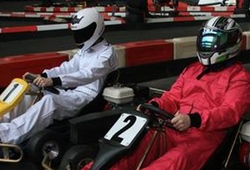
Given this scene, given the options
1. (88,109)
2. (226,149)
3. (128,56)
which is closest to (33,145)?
(88,109)

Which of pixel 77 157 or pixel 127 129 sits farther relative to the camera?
pixel 77 157

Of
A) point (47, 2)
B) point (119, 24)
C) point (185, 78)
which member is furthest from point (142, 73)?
point (47, 2)

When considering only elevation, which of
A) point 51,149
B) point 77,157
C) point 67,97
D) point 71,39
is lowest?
point 71,39

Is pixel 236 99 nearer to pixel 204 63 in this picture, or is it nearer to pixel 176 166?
pixel 204 63

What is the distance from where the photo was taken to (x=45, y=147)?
3080mm

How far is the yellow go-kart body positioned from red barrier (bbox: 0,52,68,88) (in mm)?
752

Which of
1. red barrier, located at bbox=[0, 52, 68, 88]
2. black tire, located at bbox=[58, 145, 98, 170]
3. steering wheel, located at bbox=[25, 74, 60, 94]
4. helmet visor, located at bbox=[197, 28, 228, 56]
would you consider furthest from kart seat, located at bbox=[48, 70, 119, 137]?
helmet visor, located at bbox=[197, 28, 228, 56]

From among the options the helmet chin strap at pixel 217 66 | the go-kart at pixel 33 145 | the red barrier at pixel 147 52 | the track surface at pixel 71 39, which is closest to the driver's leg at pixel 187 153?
the helmet chin strap at pixel 217 66

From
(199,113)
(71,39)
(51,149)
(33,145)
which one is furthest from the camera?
(71,39)

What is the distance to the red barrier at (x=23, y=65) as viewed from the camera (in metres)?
3.97

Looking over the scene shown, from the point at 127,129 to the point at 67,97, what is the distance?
1082 millimetres

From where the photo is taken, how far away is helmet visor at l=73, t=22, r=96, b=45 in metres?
3.46

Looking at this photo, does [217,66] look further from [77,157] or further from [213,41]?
[77,157]

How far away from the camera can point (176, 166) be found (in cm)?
229
